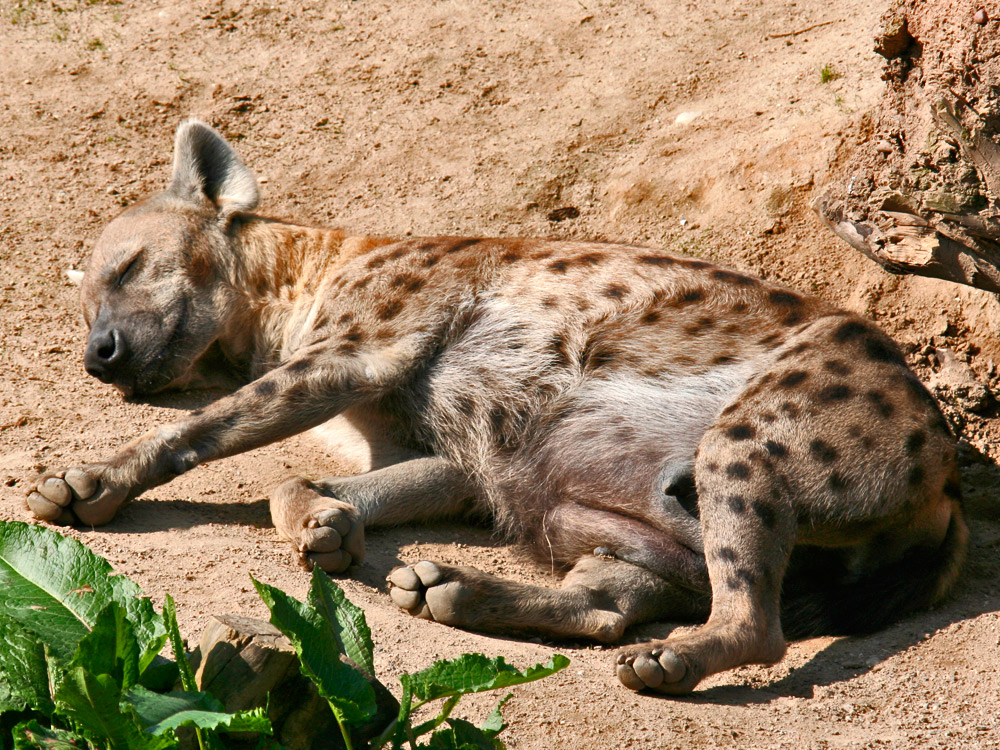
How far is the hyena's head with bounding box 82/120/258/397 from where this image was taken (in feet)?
14.3

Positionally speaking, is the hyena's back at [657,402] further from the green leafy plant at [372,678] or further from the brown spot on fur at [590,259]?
the green leafy plant at [372,678]

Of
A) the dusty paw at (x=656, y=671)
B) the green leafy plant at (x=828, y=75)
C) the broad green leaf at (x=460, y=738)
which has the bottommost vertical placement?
the dusty paw at (x=656, y=671)

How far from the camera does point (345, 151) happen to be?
6.14m

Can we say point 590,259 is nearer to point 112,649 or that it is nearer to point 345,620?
point 345,620

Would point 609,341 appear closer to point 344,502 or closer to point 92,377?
point 344,502

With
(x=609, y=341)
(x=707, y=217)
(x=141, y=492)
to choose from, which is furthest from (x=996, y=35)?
(x=141, y=492)

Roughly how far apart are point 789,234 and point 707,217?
0.43 metres

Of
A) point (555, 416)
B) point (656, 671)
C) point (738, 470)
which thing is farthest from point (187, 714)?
point (555, 416)

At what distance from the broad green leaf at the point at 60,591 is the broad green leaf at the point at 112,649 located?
45mm

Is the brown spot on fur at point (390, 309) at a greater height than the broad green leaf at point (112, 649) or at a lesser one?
lesser

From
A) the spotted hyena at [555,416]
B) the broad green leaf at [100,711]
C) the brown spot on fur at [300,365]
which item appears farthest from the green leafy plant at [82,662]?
the brown spot on fur at [300,365]

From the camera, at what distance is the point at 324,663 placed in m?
2.02

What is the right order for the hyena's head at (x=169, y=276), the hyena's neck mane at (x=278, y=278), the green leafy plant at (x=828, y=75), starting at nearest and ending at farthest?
the hyena's head at (x=169, y=276) < the hyena's neck mane at (x=278, y=278) < the green leafy plant at (x=828, y=75)

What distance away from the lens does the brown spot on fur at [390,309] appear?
409cm
